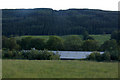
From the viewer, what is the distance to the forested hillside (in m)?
32.1

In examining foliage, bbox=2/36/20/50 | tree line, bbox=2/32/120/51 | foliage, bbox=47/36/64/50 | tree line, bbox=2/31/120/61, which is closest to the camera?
tree line, bbox=2/31/120/61

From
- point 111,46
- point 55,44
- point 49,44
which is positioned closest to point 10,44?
point 49,44

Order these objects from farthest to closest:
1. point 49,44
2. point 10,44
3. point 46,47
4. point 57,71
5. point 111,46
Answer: point 49,44, point 111,46, point 46,47, point 10,44, point 57,71

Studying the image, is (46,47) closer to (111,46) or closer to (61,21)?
(111,46)

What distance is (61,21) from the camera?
3850 centimetres

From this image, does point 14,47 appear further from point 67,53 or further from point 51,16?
point 51,16

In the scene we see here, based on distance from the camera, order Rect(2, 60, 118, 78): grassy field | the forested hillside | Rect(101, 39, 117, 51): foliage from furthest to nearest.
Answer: the forested hillside, Rect(101, 39, 117, 51): foliage, Rect(2, 60, 118, 78): grassy field

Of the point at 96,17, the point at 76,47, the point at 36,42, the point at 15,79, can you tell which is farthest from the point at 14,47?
the point at 96,17

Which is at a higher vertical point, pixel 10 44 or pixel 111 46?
pixel 10 44

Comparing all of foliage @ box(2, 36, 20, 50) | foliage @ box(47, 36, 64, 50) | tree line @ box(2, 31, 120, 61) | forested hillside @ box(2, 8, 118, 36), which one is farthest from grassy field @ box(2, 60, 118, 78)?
forested hillside @ box(2, 8, 118, 36)

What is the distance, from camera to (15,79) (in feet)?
19.1

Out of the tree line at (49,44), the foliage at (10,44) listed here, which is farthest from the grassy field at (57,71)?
the tree line at (49,44)

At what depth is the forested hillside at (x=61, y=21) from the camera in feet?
105

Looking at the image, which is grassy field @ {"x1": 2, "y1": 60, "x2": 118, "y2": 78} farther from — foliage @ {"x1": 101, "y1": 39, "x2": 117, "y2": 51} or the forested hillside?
the forested hillside
